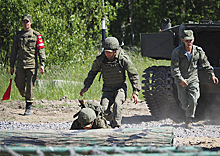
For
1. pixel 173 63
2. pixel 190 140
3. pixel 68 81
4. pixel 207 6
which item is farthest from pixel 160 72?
pixel 207 6

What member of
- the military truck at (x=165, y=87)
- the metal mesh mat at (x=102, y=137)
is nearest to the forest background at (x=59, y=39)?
the military truck at (x=165, y=87)

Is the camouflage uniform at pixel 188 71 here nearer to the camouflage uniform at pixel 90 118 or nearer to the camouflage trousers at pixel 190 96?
the camouflage trousers at pixel 190 96

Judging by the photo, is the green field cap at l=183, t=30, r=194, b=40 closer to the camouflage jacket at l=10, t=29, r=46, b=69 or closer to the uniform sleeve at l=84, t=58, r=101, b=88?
the uniform sleeve at l=84, t=58, r=101, b=88

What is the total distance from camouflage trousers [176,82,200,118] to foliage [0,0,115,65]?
706 centimetres

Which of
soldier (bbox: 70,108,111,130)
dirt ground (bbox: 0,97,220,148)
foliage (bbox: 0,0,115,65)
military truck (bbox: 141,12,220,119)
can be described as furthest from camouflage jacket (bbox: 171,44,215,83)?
foliage (bbox: 0,0,115,65)

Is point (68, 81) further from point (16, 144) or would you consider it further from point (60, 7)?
point (16, 144)

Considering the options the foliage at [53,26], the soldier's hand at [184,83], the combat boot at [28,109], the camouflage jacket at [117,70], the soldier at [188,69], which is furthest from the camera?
the foliage at [53,26]

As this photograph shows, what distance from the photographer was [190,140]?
6.29 meters

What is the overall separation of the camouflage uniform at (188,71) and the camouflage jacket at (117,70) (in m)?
1.00

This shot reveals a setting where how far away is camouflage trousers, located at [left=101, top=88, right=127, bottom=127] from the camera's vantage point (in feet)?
20.7

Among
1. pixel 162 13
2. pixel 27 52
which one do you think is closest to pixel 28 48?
pixel 27 52

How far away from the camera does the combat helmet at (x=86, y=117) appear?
451cm

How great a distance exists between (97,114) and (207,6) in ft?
51.6

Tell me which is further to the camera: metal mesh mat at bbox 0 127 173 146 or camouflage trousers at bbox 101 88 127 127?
camouflage trousers at bbox 101 88 127 127
